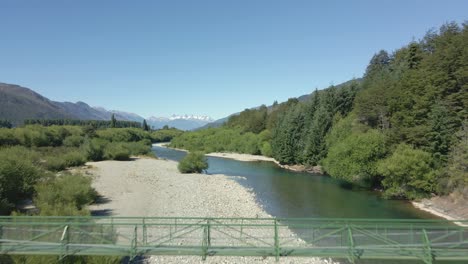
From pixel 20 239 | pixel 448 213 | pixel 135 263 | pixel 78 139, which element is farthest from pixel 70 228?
pixel 78 139

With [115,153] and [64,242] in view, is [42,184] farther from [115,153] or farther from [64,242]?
[115,153]

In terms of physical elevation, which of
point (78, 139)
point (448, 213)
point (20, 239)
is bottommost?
point (448, 213)

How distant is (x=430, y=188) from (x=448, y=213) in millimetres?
4348

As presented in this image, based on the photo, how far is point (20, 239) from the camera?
1402 cm

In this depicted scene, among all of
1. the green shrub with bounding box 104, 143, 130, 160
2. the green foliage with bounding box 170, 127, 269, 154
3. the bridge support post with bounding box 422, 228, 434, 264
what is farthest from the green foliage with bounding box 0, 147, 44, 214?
the green foliage with bounding box 170, 127, 269, 154

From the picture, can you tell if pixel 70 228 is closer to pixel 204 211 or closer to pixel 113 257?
pixel 113 257

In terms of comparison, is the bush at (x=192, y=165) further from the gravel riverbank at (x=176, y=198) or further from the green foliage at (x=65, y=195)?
the green foliage at (x=65, y=195)

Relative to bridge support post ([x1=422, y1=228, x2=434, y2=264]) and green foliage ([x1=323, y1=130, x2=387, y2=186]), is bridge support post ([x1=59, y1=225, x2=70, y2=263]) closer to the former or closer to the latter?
bridge support post ([x1=422, y1=228, x2=434, y2=264])

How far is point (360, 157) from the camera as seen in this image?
41094 millimetres

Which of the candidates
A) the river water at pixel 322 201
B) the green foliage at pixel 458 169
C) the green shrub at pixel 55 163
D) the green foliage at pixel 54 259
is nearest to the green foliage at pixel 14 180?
the green foliage at pixel 54 259

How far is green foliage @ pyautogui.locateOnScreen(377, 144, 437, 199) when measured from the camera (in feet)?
112

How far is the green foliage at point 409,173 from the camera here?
34.1 metres

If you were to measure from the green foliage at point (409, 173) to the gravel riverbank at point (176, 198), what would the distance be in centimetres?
1569

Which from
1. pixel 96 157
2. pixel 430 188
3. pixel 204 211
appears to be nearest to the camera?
pixel 204 211
